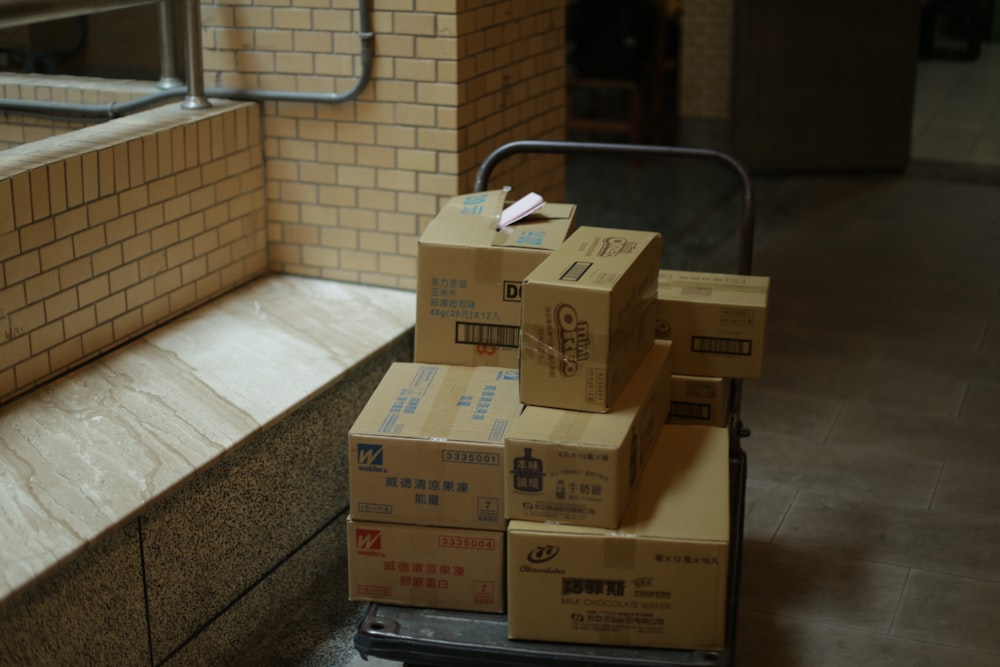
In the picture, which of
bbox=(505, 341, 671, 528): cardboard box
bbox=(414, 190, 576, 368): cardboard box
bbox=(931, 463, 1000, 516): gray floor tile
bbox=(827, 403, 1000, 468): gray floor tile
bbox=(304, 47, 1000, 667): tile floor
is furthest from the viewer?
bbox=(827, 403, 1000, 468): gray floor tile

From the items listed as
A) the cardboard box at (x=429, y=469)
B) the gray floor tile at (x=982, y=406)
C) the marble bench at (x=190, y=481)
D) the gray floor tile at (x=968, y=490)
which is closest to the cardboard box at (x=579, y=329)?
the cardboard box at (x=429, y=469)

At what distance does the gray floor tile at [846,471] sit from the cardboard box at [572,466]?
1.59 meters

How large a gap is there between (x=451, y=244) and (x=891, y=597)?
149 cm

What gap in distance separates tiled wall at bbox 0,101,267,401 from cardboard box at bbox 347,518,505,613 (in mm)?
1014

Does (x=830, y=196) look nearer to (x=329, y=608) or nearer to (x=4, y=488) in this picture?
(x=329, y=608)

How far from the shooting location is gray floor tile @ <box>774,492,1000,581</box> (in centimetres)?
319

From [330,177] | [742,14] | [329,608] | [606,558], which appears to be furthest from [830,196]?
[606,558]

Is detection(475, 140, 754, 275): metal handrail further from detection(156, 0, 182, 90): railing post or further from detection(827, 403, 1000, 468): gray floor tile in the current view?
detection(827, 403, 1000, 468): gray floor tile

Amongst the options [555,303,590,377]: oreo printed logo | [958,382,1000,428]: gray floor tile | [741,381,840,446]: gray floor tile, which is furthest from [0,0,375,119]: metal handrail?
[958,382,1000,428]: gray floor tile

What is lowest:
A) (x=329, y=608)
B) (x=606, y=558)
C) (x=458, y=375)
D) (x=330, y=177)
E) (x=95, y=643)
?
(x=329, y=608)

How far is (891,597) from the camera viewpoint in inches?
119

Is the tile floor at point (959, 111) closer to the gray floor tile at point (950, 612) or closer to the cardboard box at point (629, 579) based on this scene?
the gray floor tile at point (950, 612)

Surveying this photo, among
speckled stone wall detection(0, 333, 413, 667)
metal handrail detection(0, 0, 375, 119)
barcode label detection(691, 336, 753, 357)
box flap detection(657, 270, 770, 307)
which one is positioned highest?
metal handrail detection(0, 0, 375, 119)

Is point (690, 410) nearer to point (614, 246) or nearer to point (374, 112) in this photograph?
point (614, 246)
